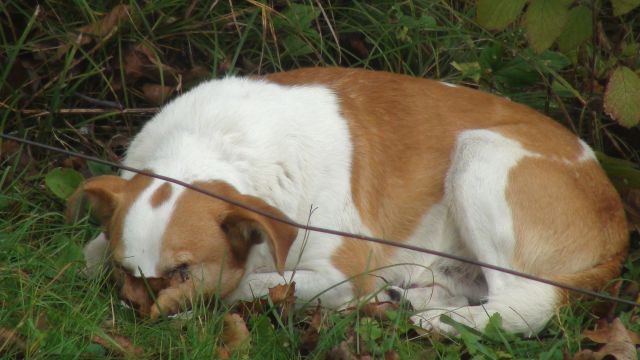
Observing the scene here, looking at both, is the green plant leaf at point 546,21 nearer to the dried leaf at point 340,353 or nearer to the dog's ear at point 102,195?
the dried leaf at point 340,353

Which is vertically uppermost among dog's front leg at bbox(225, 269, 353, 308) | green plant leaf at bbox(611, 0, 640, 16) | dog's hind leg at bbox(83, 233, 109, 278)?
green plant leaf at bbox(611, 0, 640, 16)

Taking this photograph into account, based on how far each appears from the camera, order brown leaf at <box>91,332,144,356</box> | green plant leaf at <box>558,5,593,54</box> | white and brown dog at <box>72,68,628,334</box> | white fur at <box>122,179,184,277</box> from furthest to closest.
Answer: green plant leaf at <box>558,5,593,54</box>, white and brown dog at <box>72,68,628,334</box>, white fur at <box>122,179,184,277</box>, brown leaf at <box>91,332,144,356</box>

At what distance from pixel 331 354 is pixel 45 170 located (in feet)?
6.71

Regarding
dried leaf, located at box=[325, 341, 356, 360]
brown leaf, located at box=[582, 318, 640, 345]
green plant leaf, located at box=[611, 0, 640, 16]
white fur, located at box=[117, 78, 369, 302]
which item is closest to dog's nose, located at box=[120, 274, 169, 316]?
white fur, located at box=[117, 78, 369, 302]

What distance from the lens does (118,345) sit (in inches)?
138

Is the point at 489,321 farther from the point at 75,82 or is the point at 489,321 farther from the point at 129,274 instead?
the point at 75,82

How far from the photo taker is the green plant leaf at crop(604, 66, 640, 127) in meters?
4.49

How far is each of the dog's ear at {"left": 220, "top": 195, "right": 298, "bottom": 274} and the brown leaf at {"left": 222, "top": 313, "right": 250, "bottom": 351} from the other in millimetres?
269

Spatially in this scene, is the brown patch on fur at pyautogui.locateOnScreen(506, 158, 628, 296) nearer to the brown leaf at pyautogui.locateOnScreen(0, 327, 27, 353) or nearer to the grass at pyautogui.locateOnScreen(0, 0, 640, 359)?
the grass at pyautogui.locateOnScreen(0, 0, 640, 359)

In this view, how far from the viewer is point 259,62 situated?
5656 millimetres

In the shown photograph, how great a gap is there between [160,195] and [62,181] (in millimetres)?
1141

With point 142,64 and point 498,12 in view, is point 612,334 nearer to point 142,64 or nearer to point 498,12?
point 498,12

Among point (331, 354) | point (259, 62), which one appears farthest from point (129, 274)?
point (259, 62)

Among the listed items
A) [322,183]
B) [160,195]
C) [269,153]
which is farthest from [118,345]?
[322,183]
